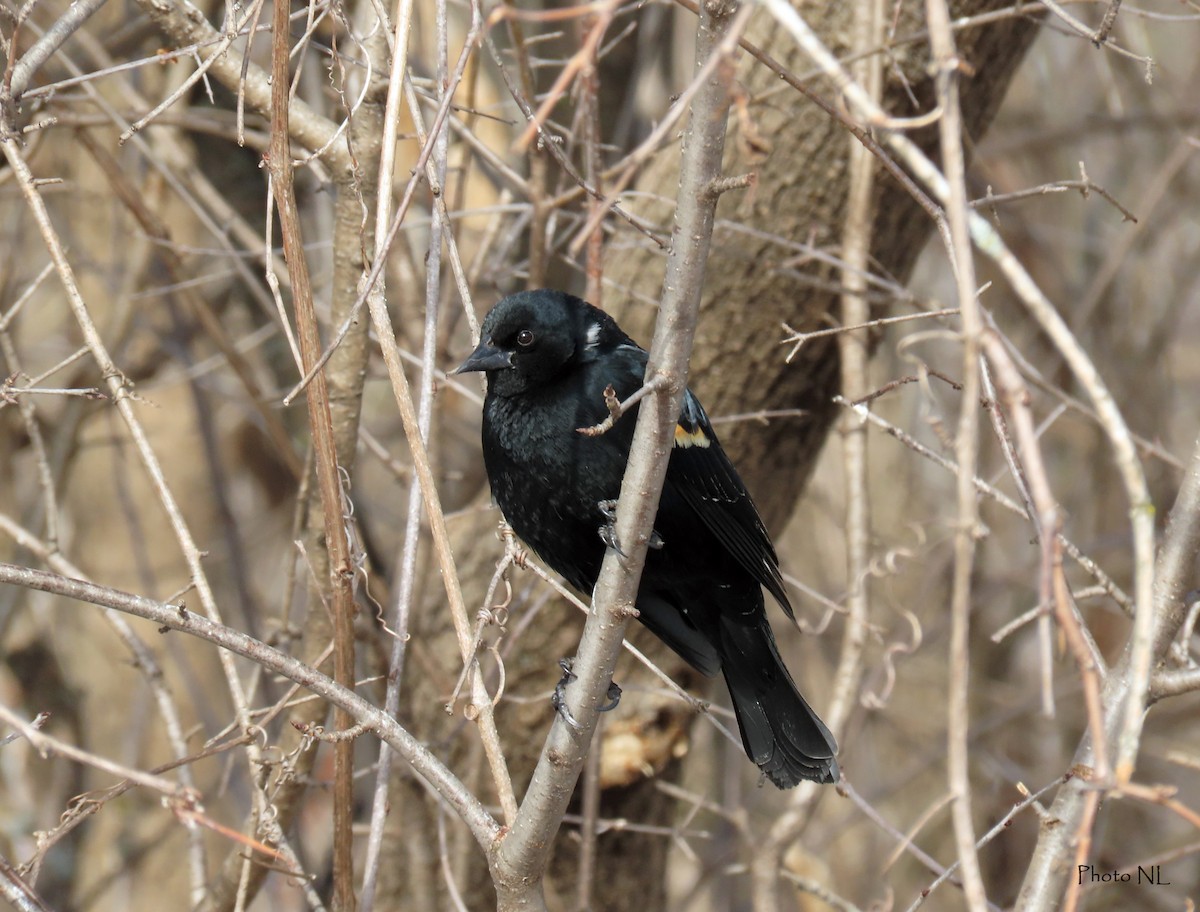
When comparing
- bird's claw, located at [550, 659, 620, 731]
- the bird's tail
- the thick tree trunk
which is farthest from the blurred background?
bird's claw, located at [550, 659, 620, 731]

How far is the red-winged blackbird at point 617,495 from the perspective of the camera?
265 cm

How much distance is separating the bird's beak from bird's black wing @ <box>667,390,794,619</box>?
0.43m

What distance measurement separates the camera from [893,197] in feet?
11.4

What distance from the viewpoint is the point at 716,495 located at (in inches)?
110

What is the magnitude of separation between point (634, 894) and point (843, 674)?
114cm

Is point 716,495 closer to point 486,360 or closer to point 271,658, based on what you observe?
point 486,360

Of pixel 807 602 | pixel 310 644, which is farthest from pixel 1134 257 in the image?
pixel 310 644

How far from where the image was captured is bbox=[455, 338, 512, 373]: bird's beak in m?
2.75

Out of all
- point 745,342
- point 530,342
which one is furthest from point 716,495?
point 745,342

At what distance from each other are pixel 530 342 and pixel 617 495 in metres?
0.43

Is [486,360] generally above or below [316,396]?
below

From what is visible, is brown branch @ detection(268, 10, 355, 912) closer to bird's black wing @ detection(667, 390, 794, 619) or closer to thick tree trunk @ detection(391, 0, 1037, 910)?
bird's black wing @ detection(667, 390, 794, 619)

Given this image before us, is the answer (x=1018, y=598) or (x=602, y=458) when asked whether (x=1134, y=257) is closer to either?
(x=1018, y=598)

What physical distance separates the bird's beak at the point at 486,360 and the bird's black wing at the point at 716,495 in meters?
0.43
